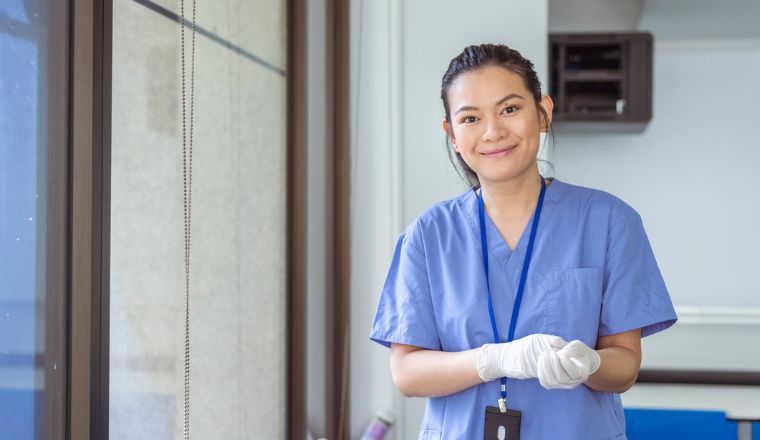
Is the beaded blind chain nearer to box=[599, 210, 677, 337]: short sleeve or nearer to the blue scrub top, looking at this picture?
the blue scrub top

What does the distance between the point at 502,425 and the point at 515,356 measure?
15 cm

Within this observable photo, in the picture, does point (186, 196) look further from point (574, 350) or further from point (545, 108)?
point (574, 350)

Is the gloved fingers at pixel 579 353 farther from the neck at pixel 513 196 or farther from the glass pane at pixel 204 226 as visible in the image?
the glass pane at pixel 204 226

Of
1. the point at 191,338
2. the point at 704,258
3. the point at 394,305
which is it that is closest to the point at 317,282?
the point at 191,338

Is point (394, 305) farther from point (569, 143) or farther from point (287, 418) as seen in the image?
point (569, 143)

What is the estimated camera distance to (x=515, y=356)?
3.62 feet

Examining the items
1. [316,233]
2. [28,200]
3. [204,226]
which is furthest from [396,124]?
[28,200]

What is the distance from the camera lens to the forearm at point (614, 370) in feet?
3.78

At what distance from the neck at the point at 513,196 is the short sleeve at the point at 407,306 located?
149 mm

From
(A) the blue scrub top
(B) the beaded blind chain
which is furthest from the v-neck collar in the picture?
(B) the beaded blind chain

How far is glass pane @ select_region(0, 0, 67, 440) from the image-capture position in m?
1.07

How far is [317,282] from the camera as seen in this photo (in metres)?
2.36

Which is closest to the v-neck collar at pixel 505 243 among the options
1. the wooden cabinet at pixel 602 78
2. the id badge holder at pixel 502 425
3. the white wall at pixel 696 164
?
the id badge holder at pixel 502 425

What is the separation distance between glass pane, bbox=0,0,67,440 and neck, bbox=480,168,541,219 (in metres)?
0.68
